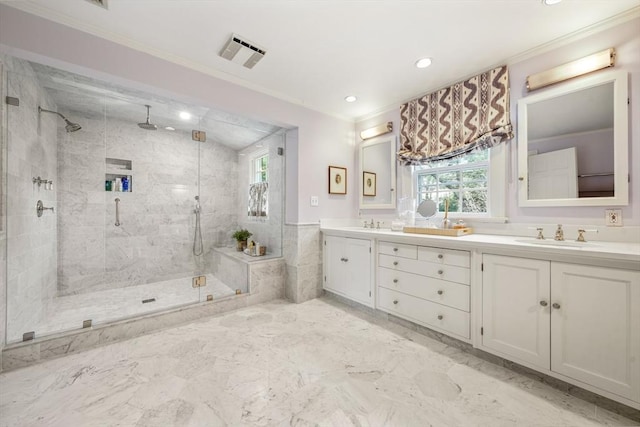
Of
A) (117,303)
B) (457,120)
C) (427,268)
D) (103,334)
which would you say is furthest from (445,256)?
(117,303)

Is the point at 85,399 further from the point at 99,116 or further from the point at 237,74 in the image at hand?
the point at 237,74

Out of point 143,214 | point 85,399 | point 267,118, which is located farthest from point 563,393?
point 143,214

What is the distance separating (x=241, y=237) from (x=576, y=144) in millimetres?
3700

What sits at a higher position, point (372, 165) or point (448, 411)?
point (372, 165)

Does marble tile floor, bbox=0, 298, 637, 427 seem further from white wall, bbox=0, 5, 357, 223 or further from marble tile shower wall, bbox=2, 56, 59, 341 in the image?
white wall, bbox=0, 5, 357, 223

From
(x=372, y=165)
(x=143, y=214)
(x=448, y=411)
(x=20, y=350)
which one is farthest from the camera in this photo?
(x=372, y=165)

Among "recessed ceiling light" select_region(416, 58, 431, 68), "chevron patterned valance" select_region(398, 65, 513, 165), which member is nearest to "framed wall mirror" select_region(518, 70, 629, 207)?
"chevron patterned valance" select_region(398, 65, 513, 165)

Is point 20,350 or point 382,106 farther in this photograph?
point 382,106

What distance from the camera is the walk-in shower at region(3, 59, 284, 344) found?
201 centimetres

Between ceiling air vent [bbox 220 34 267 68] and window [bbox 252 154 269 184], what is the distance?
137cm

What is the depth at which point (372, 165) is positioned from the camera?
3373 mm

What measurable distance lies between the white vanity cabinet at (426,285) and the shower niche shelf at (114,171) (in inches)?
118

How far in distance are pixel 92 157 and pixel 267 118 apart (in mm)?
1910

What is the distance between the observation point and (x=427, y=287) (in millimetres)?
2125
